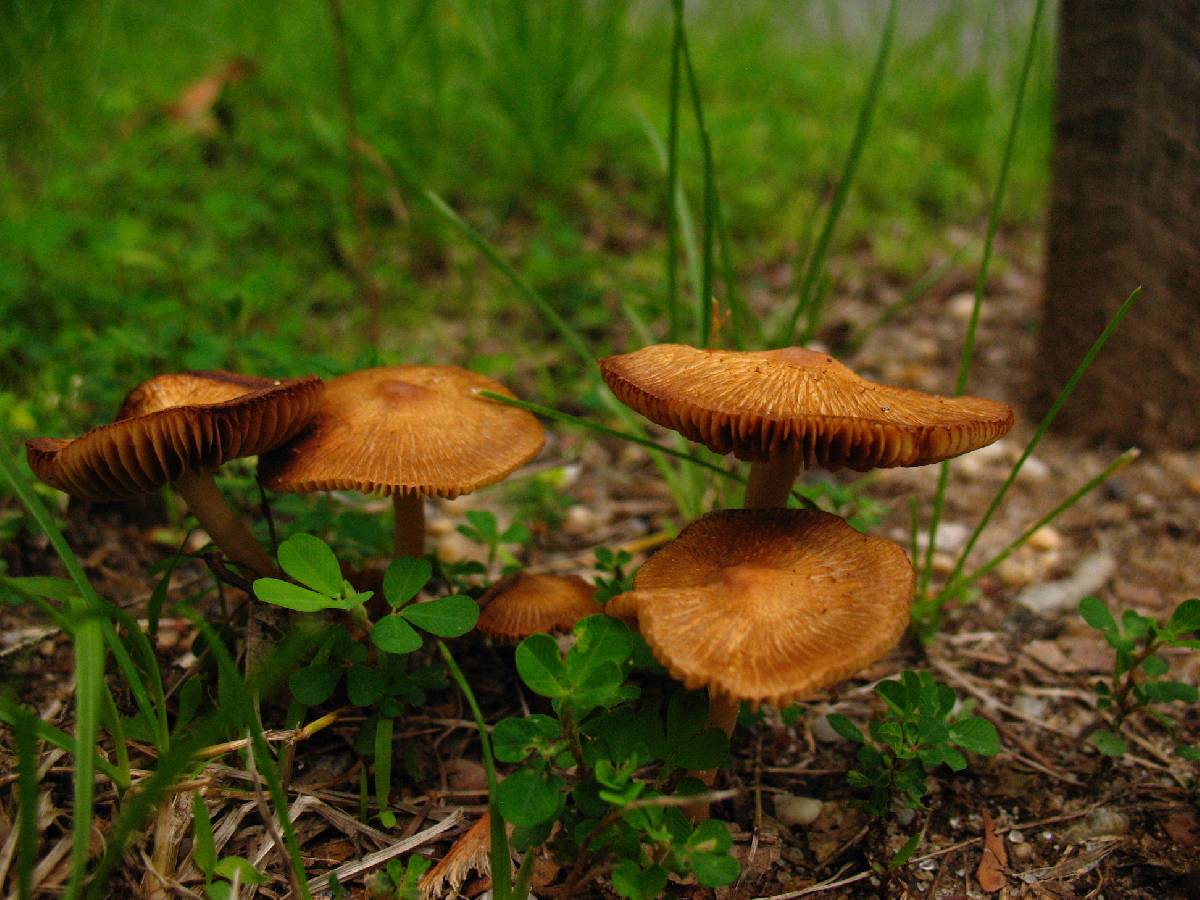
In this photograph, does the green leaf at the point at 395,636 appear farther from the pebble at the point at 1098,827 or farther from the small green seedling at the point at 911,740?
the pebble at the point at 1098,827

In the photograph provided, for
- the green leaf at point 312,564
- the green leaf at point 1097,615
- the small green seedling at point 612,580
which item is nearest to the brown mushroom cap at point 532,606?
the small green seedling at point 612,580

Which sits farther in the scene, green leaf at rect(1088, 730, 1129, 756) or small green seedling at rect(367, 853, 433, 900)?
green leaf at rect(1088, 730, 1129, 756)

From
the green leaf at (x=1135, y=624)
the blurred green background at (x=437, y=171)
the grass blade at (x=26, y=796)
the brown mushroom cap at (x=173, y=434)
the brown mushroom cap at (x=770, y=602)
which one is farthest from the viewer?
the blurred green background at (x=437, y=171)

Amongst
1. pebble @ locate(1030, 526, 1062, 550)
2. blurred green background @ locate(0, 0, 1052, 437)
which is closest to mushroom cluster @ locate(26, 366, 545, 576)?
blurred green background @ locate(0, 0, 1052, 437)

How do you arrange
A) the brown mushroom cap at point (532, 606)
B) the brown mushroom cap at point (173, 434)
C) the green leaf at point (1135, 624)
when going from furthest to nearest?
1. the brown mushroom cap at point (532, 606)
2. the green leaf at point (1135, 624)
3. the brown mushroom cap at point (173, 434)

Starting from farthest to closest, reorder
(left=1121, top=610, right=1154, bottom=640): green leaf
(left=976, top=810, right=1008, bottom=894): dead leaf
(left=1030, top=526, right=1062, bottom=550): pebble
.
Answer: (left=1030, top=526, right=1062, bottom=550): pebble, (left=1121, top=610, right=1154, bottom=640): green leaf, (left=976, top=810, right=1008, bottom=894): dead leaf

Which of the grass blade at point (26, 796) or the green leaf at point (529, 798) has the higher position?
the grass blade at point (26, 796)

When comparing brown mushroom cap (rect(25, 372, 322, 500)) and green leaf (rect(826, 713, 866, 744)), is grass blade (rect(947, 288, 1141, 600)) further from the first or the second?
brown mushroom cap (rect(25, 372, 322, 500))
